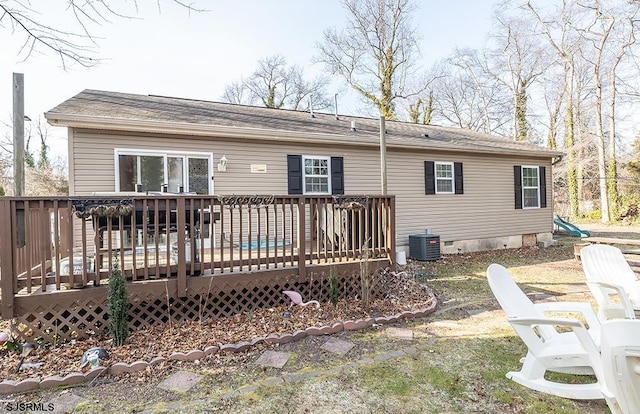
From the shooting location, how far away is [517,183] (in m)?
10.3

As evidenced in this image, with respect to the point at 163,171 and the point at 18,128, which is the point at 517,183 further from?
the point at 18,128

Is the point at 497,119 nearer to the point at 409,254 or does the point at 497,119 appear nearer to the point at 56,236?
the point at 409,254

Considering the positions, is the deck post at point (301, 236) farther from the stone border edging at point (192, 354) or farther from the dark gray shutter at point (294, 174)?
the dark gray shutter at point (294, 174)

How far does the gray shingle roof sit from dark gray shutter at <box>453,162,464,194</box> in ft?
1.59

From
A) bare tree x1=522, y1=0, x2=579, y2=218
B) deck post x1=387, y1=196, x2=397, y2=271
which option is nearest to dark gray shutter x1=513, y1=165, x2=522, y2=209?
deck post x1=387, y1=196, x2=397, y2=271

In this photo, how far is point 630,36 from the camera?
635 inches

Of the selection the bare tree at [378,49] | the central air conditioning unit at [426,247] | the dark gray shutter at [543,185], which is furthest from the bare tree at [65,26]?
the bare tree at [378,49]

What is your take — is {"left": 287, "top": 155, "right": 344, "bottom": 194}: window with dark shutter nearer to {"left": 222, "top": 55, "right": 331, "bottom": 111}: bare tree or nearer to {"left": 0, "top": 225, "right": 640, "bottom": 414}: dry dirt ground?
{"left": 0, "top": 225, "right": 640, "bottom": 414}: dry dirt ground

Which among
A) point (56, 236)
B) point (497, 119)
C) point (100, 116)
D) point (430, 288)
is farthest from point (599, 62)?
point (56, 236)

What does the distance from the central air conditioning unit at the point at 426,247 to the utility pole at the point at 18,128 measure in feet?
24.9

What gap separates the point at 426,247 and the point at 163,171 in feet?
19.7

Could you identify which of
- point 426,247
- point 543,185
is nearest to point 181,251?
point 426,247

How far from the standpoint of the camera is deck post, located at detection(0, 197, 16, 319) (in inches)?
131

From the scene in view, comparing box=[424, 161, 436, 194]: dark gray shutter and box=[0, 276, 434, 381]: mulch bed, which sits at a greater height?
box=[424, 161, 436, 194]: dark gray shutter
